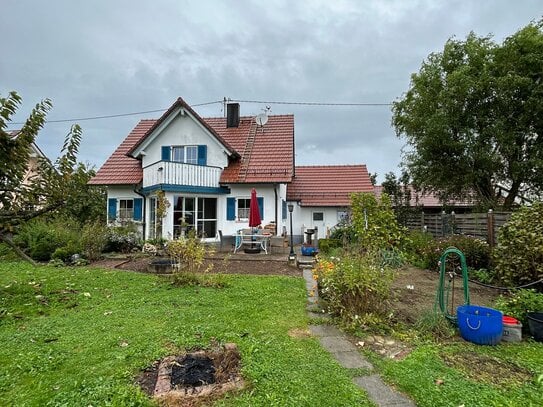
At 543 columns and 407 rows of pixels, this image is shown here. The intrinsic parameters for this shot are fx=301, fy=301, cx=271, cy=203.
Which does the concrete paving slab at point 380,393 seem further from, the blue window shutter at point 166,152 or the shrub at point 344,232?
the blue window shutter at point 166,152

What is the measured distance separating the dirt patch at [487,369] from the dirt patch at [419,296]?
1.14m

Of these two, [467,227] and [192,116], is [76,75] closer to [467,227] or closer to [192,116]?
[192,116]

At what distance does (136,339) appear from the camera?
3977 millimetres

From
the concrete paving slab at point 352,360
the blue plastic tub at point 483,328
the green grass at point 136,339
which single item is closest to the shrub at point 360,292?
the green grass at point 136,339

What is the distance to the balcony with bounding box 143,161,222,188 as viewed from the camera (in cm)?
1321

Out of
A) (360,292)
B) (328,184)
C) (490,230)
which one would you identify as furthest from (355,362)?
(328,184)

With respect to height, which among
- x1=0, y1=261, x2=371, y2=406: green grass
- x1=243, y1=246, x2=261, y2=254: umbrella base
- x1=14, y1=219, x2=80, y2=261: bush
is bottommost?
x1=0, y1=261, x2=371, y2=406: green grass

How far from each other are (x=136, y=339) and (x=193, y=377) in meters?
1.36

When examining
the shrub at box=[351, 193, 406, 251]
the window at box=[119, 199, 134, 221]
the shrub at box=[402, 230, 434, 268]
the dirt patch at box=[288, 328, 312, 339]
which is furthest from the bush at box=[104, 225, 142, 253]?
the shrub at box=[402, 230, 434, 268]

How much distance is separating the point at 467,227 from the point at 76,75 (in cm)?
1787

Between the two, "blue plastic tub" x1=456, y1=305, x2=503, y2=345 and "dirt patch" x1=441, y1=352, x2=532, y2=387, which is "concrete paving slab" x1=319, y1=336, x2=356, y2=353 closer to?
"dirt patch" x1=441, y1=352, x2=532, y2=387

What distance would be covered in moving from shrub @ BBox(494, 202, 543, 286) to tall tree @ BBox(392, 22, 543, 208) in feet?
31.8

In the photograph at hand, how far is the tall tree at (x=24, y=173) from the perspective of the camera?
17.7ft

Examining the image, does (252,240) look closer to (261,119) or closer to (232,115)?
(261,119)
